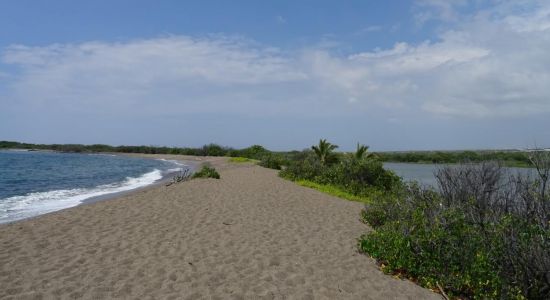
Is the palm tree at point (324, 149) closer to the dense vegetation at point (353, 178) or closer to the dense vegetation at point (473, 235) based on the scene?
the dense vegetation at point (353, 178)

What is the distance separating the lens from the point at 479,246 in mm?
6395

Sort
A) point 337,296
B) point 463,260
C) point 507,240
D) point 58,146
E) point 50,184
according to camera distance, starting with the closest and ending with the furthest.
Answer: point 337,296 < point 507,240 < point 463,260 < point 50,184 < point 58,146

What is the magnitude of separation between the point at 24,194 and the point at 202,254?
13.0 meters

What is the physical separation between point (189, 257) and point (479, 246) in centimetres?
452

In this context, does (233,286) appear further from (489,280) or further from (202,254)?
(489,280)

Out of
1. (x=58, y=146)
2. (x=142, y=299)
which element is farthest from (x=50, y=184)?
(x=58, y=146)

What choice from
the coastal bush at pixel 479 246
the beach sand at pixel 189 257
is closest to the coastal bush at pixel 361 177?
the beach sand at pixel 189 257

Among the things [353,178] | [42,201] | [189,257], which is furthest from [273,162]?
[189,257]

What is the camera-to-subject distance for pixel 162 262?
249 inches

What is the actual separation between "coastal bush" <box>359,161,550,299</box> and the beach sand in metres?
0.37

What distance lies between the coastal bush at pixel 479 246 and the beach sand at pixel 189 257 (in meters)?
0.37

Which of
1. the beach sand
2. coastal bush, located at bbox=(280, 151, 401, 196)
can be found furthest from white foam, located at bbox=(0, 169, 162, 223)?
coastal bush, located at bbox=(280, 151, 401, 196)

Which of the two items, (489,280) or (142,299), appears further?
(489,280)

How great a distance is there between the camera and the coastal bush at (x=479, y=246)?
221 inches
